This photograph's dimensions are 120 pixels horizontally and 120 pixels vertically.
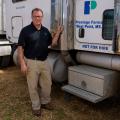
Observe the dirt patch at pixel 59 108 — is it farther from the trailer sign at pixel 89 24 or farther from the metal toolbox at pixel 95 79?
the trailer sign at pixel 89 24

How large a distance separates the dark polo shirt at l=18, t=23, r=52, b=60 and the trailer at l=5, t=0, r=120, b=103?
35 cm

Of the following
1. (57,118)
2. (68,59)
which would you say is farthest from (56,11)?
(57,118)

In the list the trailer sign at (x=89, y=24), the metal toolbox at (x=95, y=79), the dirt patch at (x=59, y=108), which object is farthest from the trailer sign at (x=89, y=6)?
the dirt patch at (x=59, y=108)

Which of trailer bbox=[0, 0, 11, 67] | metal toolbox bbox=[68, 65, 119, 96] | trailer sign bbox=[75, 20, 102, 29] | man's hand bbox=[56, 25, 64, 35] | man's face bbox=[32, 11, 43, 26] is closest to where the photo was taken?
metal toolbox bbox=[68, 65, 119, 96]

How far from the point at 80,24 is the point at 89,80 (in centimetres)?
92

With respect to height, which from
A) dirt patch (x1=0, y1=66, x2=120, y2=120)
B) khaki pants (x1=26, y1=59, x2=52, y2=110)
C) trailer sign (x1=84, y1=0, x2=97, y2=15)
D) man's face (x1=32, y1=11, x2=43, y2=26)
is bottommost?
dirt patch (x1=0, y1=66, x2=120, y2=120)

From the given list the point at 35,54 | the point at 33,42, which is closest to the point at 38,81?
the point at 35,54

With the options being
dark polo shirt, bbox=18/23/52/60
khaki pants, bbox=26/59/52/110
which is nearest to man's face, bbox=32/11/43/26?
dark polo shirt, bbox=18/23/52/60

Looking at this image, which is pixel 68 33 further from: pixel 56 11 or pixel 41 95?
pixel 41 95

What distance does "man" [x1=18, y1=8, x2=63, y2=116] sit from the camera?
14.3 ft

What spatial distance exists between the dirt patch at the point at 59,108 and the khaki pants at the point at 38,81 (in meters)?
0.20

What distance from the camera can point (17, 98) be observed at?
17.2ft

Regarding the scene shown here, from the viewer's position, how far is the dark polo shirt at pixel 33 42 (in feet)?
14.3

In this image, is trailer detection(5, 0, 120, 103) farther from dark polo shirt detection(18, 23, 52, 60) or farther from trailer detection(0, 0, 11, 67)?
trailer detection(0, 0, 11, 67)
